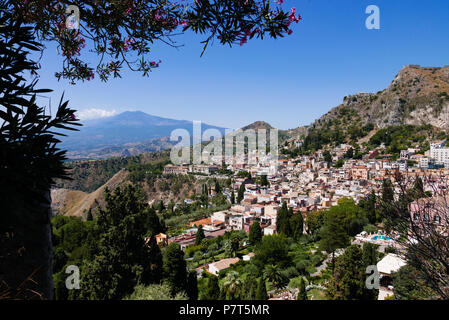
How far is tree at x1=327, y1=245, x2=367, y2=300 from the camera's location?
36.3ft

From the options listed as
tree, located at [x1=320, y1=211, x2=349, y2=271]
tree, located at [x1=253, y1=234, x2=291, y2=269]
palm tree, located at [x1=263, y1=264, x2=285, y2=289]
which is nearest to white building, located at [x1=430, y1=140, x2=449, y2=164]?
tree, located at [x1=320, y1=211, x2=349, y2=271]

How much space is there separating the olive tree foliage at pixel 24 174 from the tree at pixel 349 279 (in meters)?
12.2

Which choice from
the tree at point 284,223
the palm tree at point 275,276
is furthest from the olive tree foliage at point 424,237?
the tree at point 284,223

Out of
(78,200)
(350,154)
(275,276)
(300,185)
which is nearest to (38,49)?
(275,276)

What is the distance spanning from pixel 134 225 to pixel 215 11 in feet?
21.4

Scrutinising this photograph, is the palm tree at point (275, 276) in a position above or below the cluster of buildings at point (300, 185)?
below

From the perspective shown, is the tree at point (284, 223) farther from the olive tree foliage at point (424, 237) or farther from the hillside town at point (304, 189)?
the olive tree foliage at point (424, 237)

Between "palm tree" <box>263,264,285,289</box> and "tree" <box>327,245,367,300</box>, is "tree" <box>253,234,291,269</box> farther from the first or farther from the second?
"tree" <box>327,245,367,300</box>

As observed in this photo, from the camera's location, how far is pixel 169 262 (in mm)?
10688

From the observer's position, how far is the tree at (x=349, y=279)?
36.3 ft

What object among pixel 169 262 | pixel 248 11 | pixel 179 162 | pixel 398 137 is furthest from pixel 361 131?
pixel 248 11

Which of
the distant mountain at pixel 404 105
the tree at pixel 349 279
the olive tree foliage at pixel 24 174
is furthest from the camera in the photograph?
the distant mountain at pixel 404 105

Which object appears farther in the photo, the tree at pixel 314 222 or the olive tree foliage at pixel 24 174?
the tree at pixel 314 222
